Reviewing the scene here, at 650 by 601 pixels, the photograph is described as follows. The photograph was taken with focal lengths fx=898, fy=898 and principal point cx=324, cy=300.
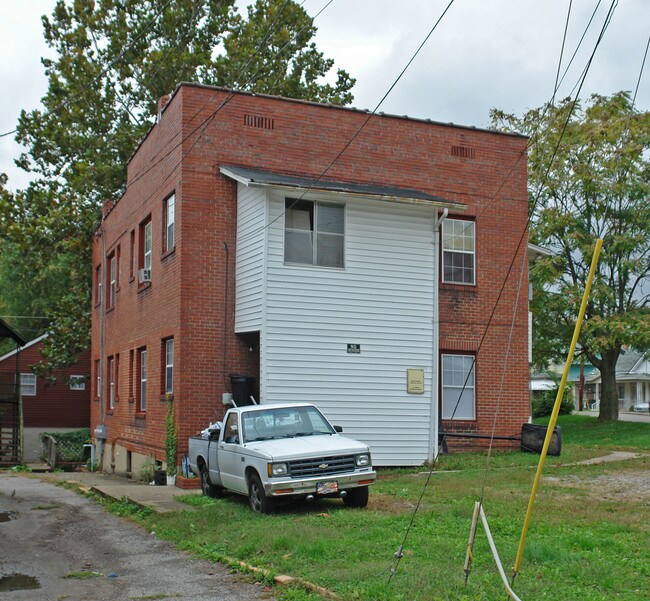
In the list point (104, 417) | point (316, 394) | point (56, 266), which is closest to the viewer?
point (316, 394)

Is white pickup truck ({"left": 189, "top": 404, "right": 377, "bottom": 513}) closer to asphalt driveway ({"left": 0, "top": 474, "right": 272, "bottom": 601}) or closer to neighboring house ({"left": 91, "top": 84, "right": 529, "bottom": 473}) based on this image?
asphalt driveway ({"left": 0, "top": 474, "right": 272, "bottom": 601})

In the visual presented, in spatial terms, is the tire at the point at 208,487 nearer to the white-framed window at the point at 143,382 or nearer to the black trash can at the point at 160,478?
the black trash can at the point at 160,478

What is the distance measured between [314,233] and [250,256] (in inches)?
56.1

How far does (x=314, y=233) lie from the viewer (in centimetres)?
1880

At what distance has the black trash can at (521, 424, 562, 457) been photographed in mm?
20297

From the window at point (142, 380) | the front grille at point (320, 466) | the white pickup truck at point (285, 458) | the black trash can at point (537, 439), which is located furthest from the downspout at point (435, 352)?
the window at point (142, 380)

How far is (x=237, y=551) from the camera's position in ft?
34.2

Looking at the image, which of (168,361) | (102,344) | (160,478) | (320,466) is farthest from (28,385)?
(320,466)

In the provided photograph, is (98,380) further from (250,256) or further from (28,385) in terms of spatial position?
(28,385)

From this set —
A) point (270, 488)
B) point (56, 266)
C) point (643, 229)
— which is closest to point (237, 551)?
point (270, 488)

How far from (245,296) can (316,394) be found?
255 centimetres

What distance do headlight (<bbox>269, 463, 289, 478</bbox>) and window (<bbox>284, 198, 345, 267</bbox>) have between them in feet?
21.6

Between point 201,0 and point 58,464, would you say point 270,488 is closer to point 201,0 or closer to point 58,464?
point 201,0

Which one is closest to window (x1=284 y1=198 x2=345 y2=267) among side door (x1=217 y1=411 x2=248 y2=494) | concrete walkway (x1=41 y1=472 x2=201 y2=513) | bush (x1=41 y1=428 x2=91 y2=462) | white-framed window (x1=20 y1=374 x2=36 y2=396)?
side door (x1=217 y1=411 x2=248 y2=494)
